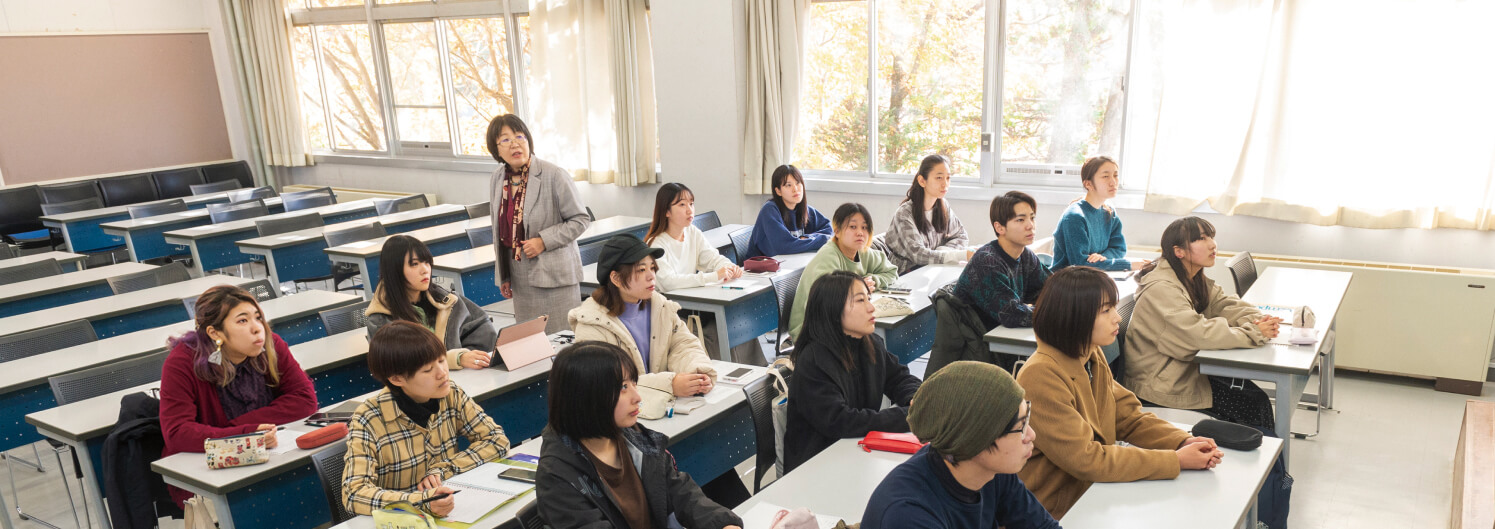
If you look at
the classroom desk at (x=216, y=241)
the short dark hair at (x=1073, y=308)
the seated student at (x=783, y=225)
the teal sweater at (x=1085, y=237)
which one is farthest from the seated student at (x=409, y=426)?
the classroom desk at (x=216, y=241)

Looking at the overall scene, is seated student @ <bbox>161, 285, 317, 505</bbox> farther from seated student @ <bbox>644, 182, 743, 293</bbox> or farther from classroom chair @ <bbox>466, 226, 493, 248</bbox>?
classroom chair @ <bbox>466, 226, 493, 248</bbox>

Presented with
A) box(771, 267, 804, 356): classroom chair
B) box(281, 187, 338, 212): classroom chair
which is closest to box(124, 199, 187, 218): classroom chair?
box(281, 187, 338, 212): classroom chair

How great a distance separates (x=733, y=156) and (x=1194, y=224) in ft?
13.2

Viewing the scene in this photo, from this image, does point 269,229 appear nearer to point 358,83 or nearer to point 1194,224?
point 358,83

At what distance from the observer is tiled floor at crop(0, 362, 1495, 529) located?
11.6ft

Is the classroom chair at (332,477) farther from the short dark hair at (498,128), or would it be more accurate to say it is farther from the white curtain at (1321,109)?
the white curtain at (1321,109)

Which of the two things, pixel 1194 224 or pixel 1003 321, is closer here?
pixel 1194 224

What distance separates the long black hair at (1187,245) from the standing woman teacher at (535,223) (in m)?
2.46

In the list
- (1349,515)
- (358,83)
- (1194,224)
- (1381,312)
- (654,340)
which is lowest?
(1349,515)

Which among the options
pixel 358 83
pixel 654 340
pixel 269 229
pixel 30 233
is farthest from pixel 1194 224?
pixel 30 233

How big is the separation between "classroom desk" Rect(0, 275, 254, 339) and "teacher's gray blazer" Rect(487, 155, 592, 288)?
1.87 m

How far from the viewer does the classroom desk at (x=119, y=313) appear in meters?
4.55

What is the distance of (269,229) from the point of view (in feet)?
22.2

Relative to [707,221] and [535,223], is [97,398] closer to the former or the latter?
[535,223]
